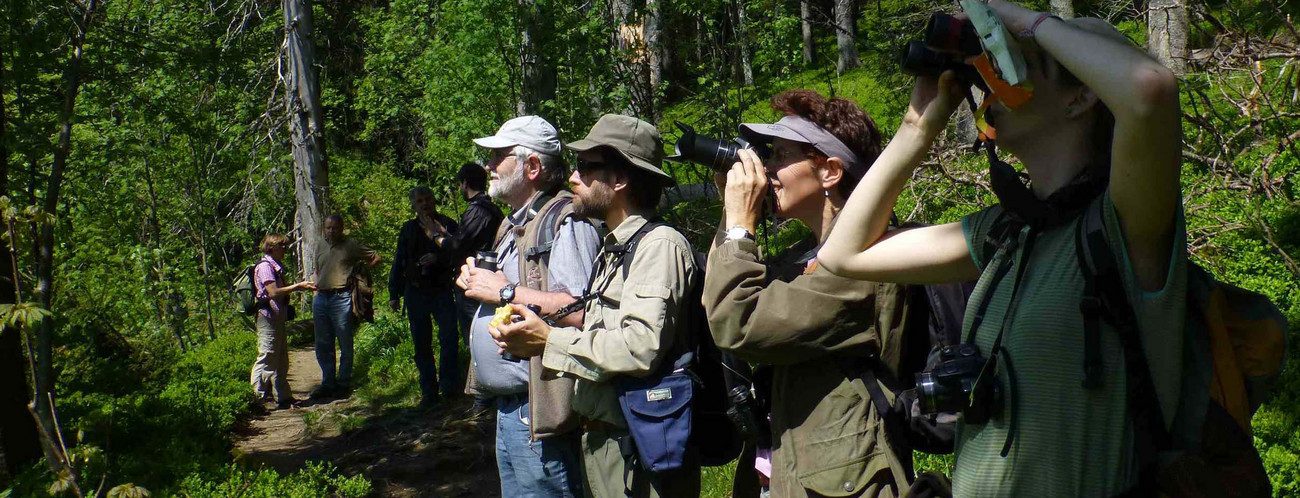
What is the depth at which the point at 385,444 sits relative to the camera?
8203 millimetres

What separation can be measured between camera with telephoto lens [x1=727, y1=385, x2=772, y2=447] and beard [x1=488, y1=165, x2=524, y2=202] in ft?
6.50

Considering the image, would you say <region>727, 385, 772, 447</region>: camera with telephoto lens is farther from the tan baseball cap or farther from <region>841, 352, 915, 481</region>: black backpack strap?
the tan baseball cap

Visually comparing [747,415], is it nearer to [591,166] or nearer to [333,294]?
[591,166]

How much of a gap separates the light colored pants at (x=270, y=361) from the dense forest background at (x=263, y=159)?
9.5 inches

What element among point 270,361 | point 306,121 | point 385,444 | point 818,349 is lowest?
point 385,444

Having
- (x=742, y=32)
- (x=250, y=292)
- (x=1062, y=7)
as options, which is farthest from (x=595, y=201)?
(x=1062, y=7)

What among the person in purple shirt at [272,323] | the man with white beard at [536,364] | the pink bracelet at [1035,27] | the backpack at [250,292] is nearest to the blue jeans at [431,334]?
the person in purple shirt at [272,323]

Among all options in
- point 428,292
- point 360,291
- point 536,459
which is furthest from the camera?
point 360,291

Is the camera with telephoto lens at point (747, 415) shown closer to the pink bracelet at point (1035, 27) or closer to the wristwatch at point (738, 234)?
the wristwatch at point (738, 234)

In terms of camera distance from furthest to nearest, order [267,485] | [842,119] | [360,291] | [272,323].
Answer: [360,291] → [272,323] → [267,485] → [842,119]

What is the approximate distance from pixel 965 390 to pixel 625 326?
5.07 feet

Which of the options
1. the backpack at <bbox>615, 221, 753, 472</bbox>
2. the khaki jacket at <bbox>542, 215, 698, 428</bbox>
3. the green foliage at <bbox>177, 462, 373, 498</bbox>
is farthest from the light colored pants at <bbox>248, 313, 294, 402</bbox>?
the backpack at <bbox>615, 221, 753, 472</bbox>

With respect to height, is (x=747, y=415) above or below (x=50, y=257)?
below

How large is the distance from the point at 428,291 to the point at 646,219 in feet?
19.8
